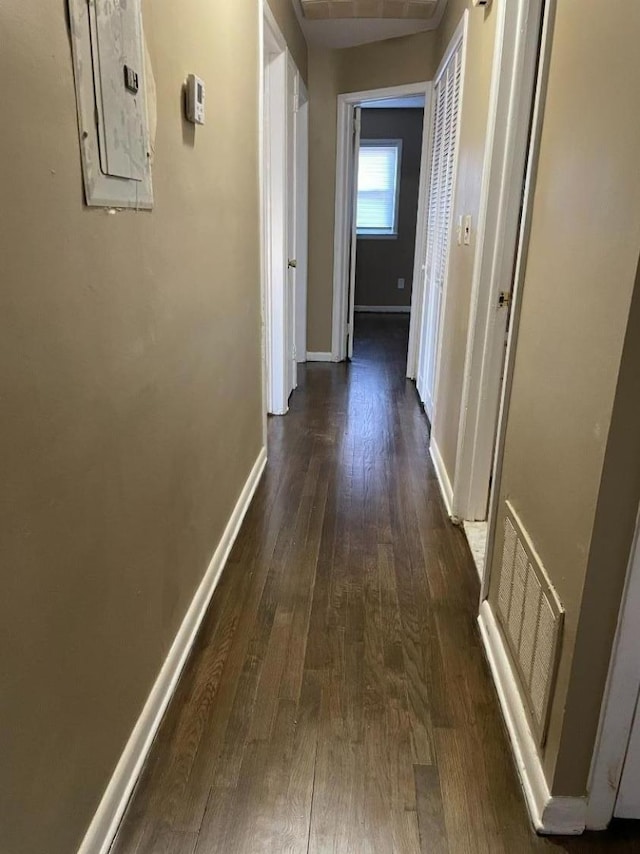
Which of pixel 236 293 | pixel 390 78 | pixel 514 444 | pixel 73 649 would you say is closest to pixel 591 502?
pixel 514 444

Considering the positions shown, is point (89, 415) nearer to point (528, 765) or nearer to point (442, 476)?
point (528, 765)

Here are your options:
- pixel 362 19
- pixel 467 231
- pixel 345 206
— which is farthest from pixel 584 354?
pixel 345 206

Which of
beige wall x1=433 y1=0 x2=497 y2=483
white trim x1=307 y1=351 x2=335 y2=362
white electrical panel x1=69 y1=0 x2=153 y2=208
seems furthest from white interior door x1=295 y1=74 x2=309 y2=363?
white electrical panel x1=69 y1=0 x2=153 y2=208

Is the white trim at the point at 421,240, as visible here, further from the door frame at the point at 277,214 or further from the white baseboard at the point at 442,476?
→ the white baseboard at the point at 442,476

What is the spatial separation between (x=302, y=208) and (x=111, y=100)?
3820 millimetres

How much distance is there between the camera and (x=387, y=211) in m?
8.02

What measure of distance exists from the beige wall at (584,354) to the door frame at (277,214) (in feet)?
6.87

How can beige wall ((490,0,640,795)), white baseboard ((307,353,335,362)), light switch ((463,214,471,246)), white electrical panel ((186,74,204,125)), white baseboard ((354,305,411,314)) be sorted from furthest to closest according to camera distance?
white baseboard ((354,305,411,314)) < white baseboard ((307,353,335,362)) < light switch ((463,214,471,246)) < white electrical panel ((186,74,204,125)) < beige wall ((490,0,640,795))

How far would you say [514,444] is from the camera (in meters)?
1.67

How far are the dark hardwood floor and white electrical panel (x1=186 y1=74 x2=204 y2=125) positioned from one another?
4.81ft

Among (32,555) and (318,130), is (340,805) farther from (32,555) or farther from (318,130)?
(318,130)

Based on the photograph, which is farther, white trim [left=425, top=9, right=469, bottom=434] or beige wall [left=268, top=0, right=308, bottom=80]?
beige wall [left=268, top=0, right=308, bottom=80]

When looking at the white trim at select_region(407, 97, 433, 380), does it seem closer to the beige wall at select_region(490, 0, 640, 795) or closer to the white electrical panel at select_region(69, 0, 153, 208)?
the beige wall at select_region(490, 0, 640, 795)

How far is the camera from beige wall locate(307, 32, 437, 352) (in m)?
4.28
